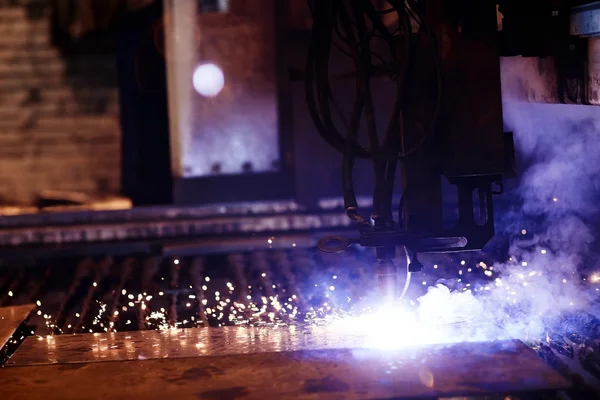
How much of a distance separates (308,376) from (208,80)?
450cm

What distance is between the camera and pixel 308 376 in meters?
3.19

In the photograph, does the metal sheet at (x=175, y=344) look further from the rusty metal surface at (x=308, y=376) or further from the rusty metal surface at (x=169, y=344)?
the rusty metal surface at (x=308, y=376)

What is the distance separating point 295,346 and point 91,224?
3.87 meters

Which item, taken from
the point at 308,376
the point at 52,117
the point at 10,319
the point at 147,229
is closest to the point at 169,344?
the point at 308,376

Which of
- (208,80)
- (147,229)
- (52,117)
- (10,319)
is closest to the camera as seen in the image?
(10,319)

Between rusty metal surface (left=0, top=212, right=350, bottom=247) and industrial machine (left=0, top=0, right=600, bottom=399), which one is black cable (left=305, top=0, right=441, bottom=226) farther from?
rusty metal surface (left=0, top=212, right=350, bottom=247)

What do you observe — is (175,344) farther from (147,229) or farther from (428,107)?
(147,229)

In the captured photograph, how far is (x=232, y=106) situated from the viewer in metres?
7.22

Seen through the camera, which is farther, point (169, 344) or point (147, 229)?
point (147, 229)

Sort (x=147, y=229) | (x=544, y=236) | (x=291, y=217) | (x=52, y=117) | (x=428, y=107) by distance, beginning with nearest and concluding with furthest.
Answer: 1. (x=428, y=107)
2. (x=544, y=236)
3. (x=147, y=229)
4. (x=291, y=217)
5. (x=52, y=117)

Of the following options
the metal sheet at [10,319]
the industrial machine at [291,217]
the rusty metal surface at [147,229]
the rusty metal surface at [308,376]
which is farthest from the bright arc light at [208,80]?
the rusty metal surface at [308,376]

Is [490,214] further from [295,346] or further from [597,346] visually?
[295,346]

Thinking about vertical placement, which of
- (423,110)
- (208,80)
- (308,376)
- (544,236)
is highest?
(208,80)

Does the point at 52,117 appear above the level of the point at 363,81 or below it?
above
